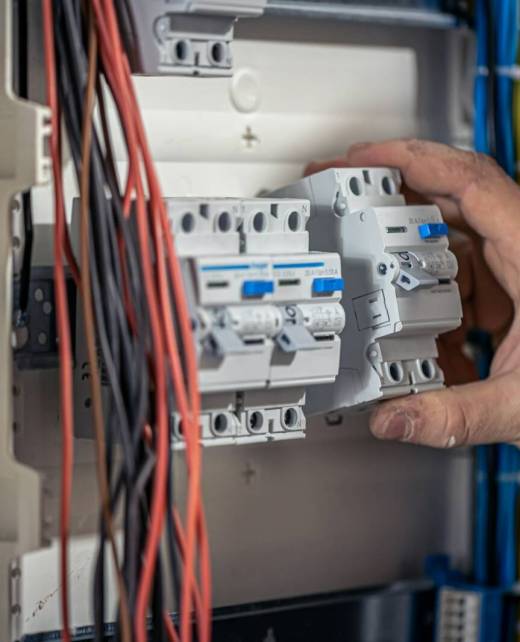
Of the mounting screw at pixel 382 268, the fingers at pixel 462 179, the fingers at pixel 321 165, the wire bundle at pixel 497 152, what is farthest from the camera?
the wire bundle at pixel 497 152

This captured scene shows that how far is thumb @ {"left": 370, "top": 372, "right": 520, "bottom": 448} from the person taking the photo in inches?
57.1

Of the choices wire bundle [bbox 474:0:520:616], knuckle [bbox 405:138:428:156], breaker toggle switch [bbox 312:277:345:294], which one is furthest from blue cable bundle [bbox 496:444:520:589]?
breaker toggle switch [bbox 312:277:345:294]

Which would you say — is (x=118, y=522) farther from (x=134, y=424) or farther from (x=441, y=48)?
(x=441, y=48)

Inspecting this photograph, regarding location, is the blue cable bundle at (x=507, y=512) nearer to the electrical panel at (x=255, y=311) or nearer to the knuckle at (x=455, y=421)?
the knuckle at (x=455, y=421)

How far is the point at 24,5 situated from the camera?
1.36 metres

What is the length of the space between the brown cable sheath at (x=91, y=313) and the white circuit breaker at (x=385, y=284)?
0.41 m

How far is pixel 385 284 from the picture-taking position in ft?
4.62

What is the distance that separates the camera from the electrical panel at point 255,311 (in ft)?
4.09

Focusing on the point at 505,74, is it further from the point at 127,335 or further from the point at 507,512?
the point at 127,335

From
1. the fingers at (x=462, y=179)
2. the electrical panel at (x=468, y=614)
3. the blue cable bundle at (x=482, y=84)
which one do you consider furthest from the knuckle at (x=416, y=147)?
the electrical panel at (x=468, y=614)

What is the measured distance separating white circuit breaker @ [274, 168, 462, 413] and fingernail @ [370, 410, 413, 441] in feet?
0.11

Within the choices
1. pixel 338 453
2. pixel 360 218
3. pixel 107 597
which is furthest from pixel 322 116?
pixel 107 597

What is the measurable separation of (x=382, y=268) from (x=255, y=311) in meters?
0.23

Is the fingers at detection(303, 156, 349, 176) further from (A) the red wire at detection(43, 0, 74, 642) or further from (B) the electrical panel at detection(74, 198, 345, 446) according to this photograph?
(A) the red wire at detection(43, 0, 74, 642)
